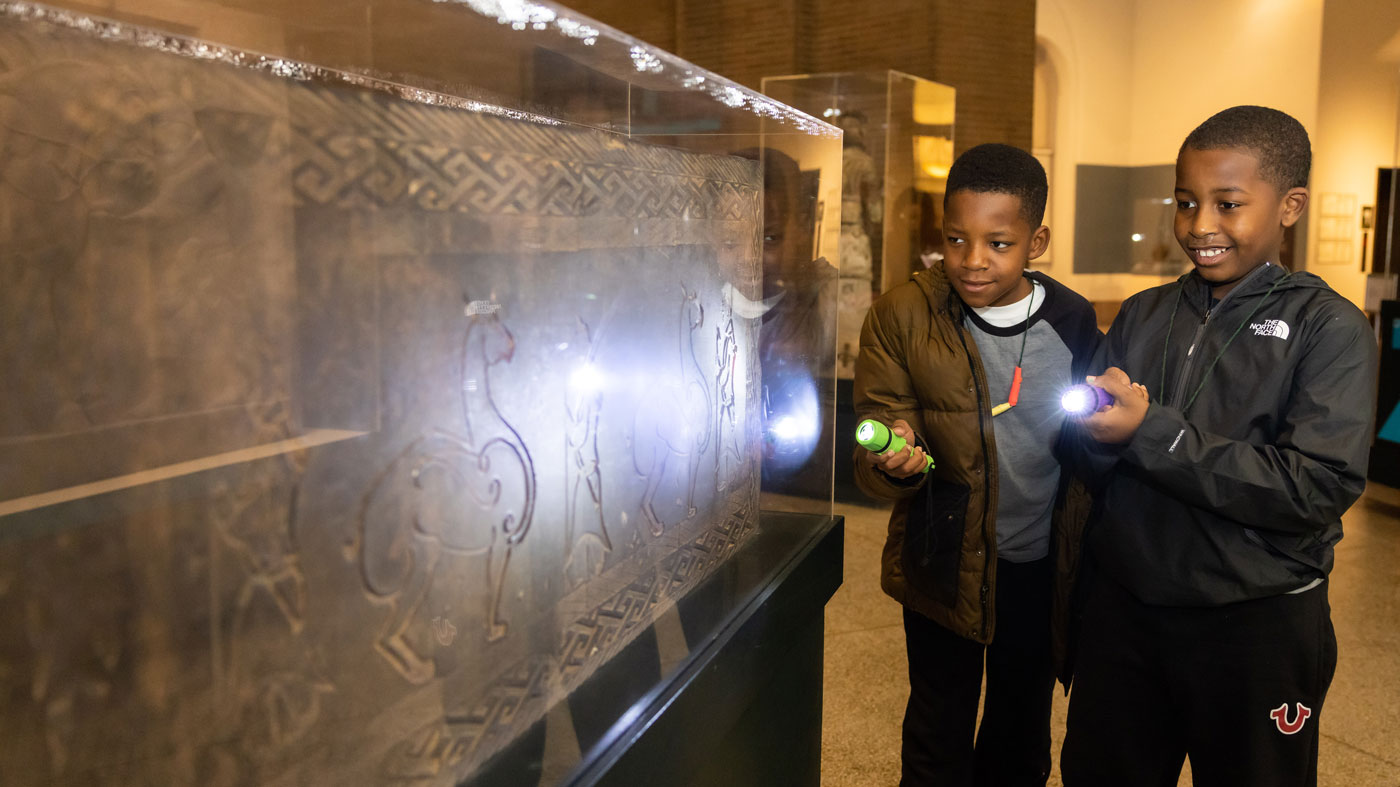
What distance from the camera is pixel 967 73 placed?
600cm

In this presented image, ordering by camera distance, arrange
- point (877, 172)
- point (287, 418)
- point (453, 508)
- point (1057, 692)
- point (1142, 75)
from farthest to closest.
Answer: point (1142, 75) < point (877, 172) < point (1057, 692) < point (453, 508) < point (287, 418)

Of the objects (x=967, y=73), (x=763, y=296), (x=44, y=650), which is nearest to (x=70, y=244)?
(x=44, y=650)

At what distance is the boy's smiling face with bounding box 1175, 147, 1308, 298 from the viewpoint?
1.52 metres

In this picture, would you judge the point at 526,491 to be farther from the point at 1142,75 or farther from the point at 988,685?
the point at 1142,75

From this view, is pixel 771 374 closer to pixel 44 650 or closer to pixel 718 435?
pixel 718 435

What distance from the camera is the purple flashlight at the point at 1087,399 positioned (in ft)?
4.98

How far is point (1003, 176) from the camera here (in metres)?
1.80

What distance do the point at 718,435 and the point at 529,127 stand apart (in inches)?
26.7

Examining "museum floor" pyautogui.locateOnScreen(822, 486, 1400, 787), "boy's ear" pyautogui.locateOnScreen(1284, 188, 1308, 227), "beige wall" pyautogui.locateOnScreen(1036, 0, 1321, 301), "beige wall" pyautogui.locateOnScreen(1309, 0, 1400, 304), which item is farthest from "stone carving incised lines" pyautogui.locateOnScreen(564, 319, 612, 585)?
"beige wall" pyautogui.locateOnScreen(1036, 0, 1321, 301)

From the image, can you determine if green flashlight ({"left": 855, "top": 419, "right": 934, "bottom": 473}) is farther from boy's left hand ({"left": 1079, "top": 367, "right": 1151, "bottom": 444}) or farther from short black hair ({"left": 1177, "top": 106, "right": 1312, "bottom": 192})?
short black hair ({"left": 1177, "top": 106, "right": 1312, "bottom": 192})

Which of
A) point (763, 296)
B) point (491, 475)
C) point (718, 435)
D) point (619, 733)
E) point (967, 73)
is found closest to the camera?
point (491, 475)

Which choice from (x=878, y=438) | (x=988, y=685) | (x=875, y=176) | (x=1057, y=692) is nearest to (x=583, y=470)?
(x=878, y=438)

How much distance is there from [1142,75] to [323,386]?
9.62 meters

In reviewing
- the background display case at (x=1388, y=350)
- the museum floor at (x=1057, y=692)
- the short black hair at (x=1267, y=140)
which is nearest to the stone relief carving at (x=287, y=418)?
the short black hair at (x=1267, y=140)
